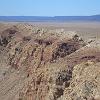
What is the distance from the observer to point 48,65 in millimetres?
29031


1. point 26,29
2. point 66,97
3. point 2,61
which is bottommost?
point 2,61

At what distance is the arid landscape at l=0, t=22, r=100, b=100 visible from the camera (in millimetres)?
22819

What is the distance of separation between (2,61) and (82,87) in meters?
39.0

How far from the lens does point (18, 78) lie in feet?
152

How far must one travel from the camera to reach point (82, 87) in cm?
2145

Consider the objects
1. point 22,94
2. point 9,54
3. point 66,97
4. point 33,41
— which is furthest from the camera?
point 9,54

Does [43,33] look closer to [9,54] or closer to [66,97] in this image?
[9,54]

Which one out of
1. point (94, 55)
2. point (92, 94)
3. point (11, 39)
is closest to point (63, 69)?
point (94, 55)

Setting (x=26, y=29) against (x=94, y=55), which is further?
(x=26, y=29)

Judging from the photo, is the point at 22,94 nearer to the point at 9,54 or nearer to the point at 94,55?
the point at 94,55

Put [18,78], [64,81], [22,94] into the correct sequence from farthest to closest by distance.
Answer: [18,78]
[22,94]
[64,81]

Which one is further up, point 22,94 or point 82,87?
point 82,87

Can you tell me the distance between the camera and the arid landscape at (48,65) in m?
22.8

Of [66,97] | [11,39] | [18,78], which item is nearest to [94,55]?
[66,97]
